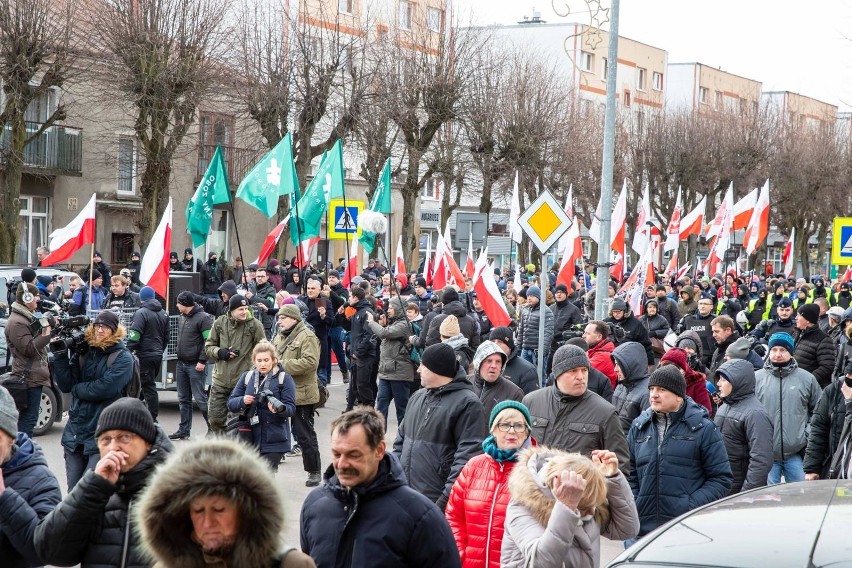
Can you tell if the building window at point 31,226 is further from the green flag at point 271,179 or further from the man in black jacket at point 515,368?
the man in black jacket at point 515,368

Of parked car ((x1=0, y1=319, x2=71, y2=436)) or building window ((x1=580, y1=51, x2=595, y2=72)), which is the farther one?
building window ((x1=580, y1=51, x2=595, y2=72))

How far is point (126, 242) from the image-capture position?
35.9 metres

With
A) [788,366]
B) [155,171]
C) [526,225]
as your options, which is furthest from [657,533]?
[155,171]

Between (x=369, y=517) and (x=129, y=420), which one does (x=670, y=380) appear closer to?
(x=369, y=517)

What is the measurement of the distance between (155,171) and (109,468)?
25.4 metres

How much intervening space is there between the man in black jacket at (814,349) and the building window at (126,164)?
25107mm

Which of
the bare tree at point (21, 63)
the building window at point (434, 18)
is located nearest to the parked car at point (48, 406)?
the bare tree at point (21, 63)

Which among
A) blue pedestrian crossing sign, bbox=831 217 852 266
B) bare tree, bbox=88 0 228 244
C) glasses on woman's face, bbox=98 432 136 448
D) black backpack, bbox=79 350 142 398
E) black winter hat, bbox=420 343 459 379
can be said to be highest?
bare tree, bbox=88 0 228 244

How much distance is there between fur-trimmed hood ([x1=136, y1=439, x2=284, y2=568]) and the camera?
3270mm

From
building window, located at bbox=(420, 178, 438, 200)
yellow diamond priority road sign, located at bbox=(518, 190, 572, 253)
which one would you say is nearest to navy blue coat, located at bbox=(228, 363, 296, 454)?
yellow diamond priority road sign, located at bbox=(518, 190, 572, 253)

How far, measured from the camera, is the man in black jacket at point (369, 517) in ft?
13.3

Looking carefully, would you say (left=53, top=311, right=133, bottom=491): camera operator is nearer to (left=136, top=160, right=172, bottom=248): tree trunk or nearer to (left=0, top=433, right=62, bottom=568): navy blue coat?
(left=0, top=433, right=62, bottom=568): navy blue coat

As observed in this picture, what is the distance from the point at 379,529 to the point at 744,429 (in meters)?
4.27

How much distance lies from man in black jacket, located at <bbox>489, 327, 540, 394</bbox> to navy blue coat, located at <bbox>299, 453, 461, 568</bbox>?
203 inches
